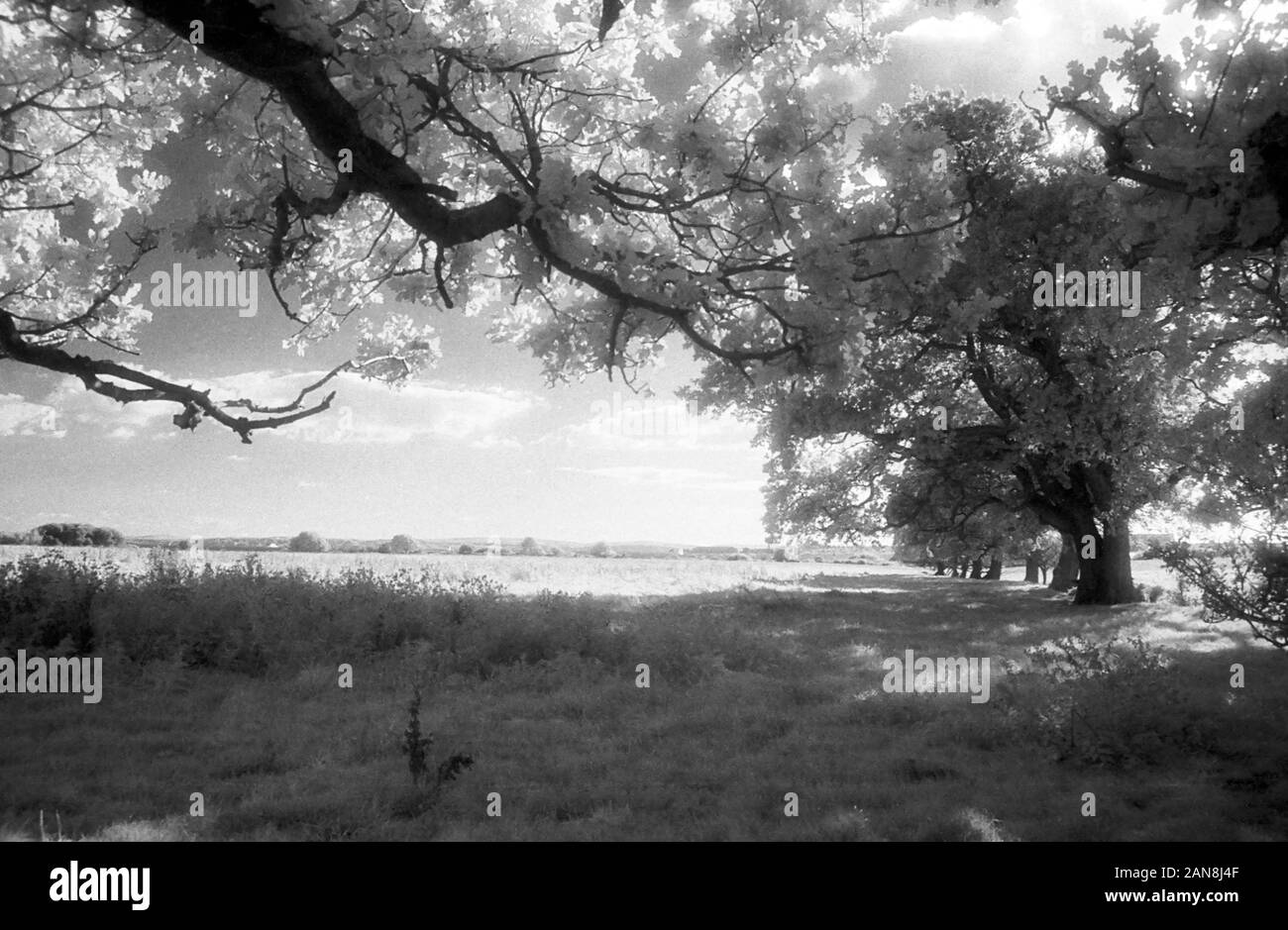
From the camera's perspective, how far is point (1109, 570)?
1037 inches

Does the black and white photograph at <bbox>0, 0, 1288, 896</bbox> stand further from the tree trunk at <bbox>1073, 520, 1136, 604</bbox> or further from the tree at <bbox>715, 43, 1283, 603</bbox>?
the tree trunk at <bbox>1073, 520, 1136, 604</bbox>

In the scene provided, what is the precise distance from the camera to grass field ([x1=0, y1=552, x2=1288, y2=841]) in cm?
683

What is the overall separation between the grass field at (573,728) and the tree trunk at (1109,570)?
8.98 meters

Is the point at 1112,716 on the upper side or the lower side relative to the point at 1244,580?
lower

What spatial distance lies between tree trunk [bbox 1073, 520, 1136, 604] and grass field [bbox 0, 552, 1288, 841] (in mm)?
8975

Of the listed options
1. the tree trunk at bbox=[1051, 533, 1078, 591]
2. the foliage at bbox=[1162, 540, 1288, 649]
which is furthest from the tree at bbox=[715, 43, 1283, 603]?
the tree trunk at bbox=[1051, 533, 1078, 591]

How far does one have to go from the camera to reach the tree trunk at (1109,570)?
86.4 ft

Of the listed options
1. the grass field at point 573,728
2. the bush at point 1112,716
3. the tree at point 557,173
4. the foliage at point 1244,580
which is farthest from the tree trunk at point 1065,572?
the tree at point 557,173

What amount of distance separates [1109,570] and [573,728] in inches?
922

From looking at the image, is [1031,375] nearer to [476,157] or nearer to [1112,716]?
[1112,716]

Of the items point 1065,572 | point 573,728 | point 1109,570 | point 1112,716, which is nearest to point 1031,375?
point 1109,570

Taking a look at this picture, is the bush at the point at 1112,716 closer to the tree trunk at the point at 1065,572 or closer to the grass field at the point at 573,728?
the grass field at the point at 573,728

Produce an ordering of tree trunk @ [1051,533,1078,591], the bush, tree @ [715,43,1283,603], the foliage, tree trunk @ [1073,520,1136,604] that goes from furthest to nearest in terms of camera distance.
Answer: tree trunk @ [1051,533,1078,591] → tree trunk @ [1073,520,1136,604] → tree @ [715,43,1283,603] → the foliage → the bush

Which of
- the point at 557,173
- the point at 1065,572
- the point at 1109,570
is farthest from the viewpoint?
the point at 1065,572
